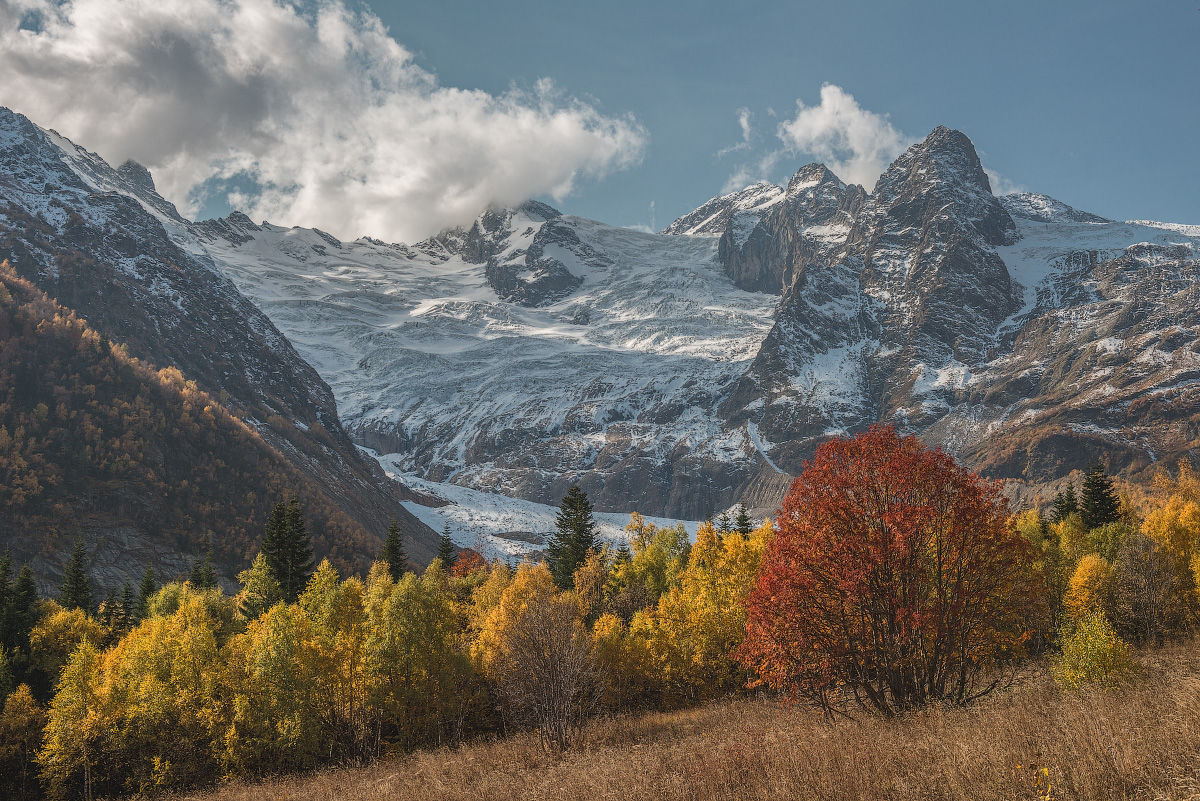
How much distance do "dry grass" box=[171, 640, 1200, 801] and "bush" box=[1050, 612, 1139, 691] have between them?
3.29ft

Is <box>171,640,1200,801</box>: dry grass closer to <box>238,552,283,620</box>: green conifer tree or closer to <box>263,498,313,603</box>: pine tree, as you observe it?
<box>238,552,283,620</box>: green conifer tree

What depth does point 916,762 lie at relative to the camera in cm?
1095

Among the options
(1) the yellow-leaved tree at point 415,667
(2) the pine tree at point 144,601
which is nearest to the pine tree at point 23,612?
(2) the pine tree at point 144,601

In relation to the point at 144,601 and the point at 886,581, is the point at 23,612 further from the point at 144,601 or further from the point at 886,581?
the point at 886,581

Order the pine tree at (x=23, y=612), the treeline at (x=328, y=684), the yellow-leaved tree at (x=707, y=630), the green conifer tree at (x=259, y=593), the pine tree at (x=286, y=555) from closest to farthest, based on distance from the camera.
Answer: the treeline at (x=328, y=684) → the yellow-leaved tree at (x=707, y=630) → the green conifer tree at (x=259, y=593) → the pine tree at (x=23, y=612) → the pine tree at (x=286, y=555)

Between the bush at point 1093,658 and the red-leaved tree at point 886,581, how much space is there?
6.07 metres

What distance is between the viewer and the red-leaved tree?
56.4 feet

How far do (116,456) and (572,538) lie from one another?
93546 mm

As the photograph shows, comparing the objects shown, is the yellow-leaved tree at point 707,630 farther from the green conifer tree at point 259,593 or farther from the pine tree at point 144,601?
the pine tree at point 144,601

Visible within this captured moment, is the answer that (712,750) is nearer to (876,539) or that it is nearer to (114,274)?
(876,539)

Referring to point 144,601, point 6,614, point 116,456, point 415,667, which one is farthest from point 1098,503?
point 116,456

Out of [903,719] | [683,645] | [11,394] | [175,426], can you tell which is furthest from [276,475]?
[903,719]

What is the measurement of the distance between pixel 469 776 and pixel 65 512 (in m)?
107

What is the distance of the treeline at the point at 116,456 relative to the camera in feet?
326
